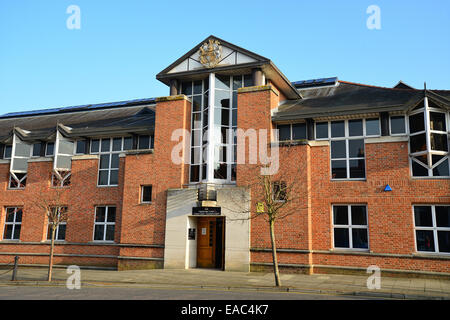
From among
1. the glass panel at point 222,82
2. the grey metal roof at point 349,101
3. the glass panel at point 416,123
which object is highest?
the glass panel at point 222,82

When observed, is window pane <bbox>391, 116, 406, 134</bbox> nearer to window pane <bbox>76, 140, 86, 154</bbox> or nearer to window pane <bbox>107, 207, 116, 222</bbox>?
window pane <bbox>107, 207, 116, 222</bbox>

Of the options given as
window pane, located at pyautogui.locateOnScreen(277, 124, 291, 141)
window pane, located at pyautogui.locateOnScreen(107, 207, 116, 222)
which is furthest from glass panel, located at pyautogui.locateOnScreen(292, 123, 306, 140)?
window pane, located at pyautogui.locateOnScreen(107, 207, 116, 222)

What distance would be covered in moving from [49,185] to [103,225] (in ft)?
14.8

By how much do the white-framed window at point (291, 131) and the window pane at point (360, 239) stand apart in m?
4.93

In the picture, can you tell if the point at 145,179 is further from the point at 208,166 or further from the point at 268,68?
the point at 268,68

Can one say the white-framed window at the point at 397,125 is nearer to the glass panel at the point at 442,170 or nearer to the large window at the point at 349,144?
the large window at the point at 349,144

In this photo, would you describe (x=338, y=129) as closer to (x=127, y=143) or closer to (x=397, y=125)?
(x=397, y=125)

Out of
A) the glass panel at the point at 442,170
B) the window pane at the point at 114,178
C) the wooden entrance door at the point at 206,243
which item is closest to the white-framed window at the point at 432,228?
the glass panel at the point at 442,170

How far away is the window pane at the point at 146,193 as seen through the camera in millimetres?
19439

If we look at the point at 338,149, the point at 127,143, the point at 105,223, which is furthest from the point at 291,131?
the point at 105,223

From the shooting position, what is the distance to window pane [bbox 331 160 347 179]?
1711 cm
